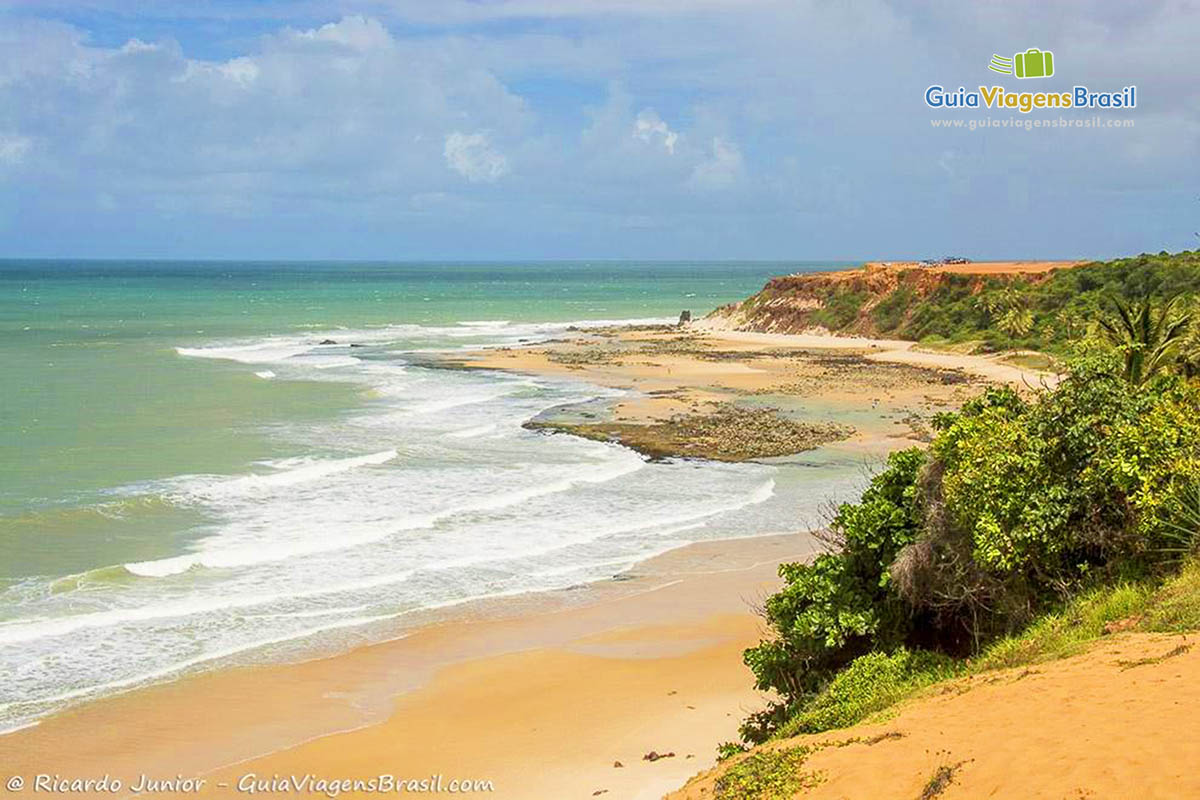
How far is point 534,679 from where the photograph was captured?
1622 centimetres

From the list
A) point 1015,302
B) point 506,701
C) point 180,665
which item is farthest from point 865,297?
point 180,665

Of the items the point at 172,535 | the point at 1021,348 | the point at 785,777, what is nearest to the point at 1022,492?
the point at 785,777

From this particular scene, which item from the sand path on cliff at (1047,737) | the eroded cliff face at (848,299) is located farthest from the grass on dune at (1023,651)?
the eroded cliff face at (848,299)

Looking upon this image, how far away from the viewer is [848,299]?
80.2 metres

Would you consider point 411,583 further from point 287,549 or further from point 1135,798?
point 1135,798

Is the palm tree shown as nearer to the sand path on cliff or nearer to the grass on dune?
the grass on dune

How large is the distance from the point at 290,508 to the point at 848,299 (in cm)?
6053

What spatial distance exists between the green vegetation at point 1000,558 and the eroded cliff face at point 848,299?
6309 cm

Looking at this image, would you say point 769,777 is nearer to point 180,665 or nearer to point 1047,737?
point 1047,737

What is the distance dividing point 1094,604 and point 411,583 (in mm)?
12114

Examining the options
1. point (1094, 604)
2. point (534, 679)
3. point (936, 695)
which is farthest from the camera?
point (534, 679)

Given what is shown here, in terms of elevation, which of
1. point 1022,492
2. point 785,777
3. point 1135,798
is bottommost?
point 785,777

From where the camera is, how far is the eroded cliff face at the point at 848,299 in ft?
248

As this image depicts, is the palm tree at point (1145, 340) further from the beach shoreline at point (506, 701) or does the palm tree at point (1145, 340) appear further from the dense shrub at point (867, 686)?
the dense shrub at point (867, 686)
